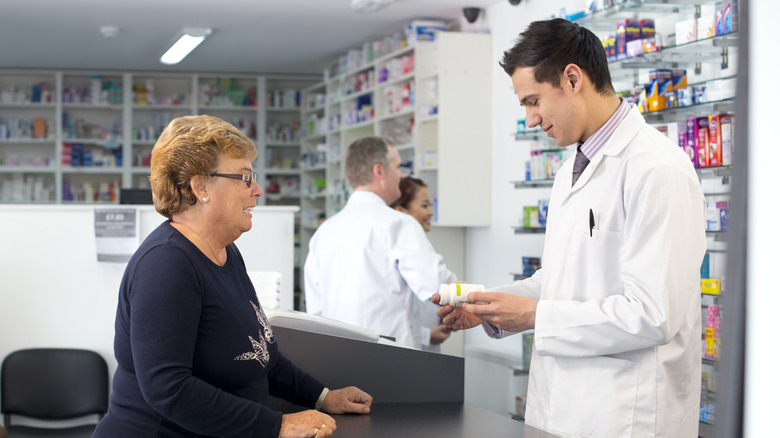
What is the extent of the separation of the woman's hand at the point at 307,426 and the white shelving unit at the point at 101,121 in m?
8.56

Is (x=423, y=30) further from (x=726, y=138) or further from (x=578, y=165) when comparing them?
(x=578, y=165)

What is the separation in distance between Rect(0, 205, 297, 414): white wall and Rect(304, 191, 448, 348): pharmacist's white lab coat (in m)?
0.94

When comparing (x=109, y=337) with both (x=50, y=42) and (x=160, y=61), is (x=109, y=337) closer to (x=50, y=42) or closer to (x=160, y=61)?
(x=50, y=42)

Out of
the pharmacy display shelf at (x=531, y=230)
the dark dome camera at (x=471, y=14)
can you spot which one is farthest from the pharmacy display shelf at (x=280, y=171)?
the pharmacy display shelf at (x=531, y=230)

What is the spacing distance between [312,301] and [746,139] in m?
3.17

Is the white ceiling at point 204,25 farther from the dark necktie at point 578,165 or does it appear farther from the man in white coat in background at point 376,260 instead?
the dark necktie at point 578,165

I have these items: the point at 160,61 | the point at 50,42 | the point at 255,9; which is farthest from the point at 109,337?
the point at 160,61

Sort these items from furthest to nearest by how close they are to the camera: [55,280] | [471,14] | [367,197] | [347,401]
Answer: [471,14] < [55,280] < [367,197] < [347,401]

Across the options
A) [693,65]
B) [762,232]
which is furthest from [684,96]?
[762,232]

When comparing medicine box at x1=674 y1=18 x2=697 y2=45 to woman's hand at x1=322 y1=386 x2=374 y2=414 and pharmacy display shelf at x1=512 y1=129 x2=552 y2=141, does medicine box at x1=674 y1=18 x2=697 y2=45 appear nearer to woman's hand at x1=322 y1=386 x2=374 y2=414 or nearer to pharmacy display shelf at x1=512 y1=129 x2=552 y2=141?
pharmacy display shelf at x1=512 y1=129 x2=552 y2=141

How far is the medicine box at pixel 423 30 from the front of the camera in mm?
6348

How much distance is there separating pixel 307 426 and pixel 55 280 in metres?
2.58

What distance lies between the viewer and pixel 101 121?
1020 centimetres

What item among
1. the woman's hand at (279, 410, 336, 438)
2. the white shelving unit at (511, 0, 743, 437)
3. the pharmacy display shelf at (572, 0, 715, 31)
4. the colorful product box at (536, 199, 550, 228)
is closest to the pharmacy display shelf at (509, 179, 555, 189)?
the colorful product box at (536, 199, 550, 228)
